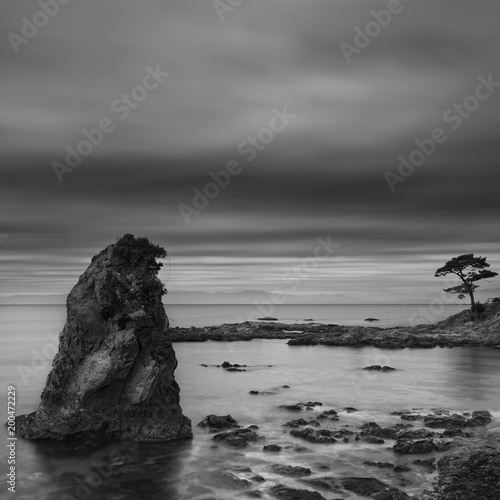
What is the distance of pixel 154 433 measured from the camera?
1288 inches

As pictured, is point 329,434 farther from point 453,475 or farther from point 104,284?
point 104,284

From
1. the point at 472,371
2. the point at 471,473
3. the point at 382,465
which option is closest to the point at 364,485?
the point at 382,465

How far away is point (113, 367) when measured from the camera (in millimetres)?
32156

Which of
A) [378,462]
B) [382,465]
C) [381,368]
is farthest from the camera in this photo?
[381,368]

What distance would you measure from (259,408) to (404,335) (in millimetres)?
64187

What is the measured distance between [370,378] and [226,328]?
71.8 m

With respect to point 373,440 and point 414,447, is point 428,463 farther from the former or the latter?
point 373,440

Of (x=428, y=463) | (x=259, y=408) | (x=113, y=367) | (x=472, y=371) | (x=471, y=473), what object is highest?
(x=113, y=367)

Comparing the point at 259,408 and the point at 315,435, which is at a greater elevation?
the point at 315,435

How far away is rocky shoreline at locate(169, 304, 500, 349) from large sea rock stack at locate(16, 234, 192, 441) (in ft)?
150

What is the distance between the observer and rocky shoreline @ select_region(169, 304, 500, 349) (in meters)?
90.2

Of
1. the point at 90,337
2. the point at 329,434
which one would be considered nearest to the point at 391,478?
the point at 329,434

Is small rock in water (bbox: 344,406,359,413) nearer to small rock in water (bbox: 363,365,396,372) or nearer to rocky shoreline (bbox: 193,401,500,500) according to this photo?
rocky shoreline (bbox: 193,401,500,500)

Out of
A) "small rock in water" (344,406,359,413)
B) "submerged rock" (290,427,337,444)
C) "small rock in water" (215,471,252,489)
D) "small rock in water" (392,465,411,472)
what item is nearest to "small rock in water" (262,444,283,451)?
"submerged rock" (290,427,337,444)
